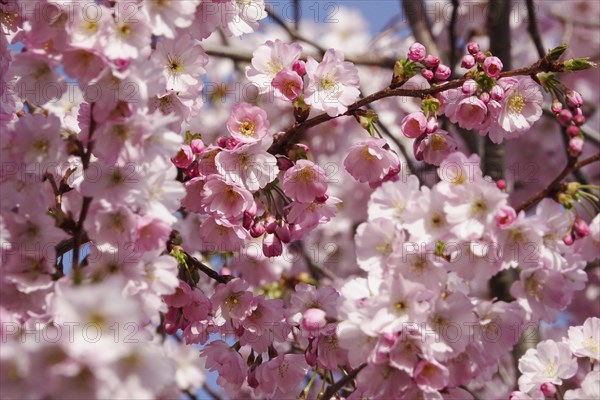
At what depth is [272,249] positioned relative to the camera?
7.11 ft

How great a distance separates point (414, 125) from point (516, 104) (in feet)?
0.97

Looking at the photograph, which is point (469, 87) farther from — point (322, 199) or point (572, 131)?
point (322, 199)

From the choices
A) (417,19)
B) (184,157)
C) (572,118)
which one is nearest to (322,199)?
(184,157)

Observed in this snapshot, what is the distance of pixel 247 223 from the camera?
2.15 m

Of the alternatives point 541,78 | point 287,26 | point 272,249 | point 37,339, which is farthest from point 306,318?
point 287,26

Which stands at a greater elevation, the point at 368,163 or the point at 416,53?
the point at 416,53

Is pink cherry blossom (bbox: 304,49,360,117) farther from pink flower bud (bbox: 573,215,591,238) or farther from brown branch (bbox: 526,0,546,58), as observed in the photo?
brown branch (bbox: 526,0,546,58)

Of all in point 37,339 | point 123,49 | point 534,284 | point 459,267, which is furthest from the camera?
point 534,284

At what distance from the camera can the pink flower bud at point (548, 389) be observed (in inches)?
79.6

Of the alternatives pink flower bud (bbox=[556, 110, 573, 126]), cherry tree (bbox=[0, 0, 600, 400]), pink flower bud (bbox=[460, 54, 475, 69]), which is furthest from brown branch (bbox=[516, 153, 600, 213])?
pink flower bud (bbox=[460, 54, 475, 69])

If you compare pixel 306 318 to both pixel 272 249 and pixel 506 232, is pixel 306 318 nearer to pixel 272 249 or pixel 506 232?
pixel 272 249

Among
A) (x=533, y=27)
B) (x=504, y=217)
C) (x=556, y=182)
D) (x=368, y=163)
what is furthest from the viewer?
(x=533, y=27)

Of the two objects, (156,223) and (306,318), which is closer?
(156,223)

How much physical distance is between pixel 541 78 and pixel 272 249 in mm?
877
